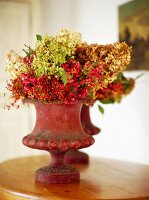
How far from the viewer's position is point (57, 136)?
2111 mm

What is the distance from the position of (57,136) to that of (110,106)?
203 cm

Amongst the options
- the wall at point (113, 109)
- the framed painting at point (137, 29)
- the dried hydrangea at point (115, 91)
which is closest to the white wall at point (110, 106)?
the wall at point (113, 109)

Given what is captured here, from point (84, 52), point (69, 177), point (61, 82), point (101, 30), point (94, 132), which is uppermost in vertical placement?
point (101, 30)

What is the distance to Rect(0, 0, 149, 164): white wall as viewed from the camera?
11.7 feet

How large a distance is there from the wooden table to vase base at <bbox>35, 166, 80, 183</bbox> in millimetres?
43

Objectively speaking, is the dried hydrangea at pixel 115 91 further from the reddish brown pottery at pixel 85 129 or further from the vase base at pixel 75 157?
the vase base at pixel 75 157

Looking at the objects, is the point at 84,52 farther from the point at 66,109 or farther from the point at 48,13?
the point at 48,13

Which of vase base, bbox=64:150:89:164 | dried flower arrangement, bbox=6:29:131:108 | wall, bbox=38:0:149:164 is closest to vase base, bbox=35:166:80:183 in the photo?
dried flower arrangement, bbox=6:29:131:108

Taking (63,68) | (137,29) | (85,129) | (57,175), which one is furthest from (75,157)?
(137,29)

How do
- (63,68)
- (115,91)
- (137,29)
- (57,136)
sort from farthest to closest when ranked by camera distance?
(137,29) → (115,91) → (57,136) → (63,68)

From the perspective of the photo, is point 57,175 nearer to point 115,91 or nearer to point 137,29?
point 115,91

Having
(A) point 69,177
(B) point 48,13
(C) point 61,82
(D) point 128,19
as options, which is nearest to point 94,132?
(A) point 69,177

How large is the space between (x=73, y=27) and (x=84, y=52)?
2.77 m

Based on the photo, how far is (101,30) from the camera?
4203 millimetres
